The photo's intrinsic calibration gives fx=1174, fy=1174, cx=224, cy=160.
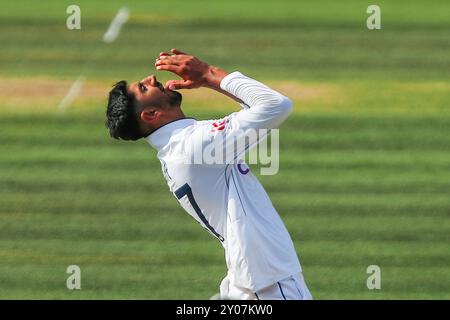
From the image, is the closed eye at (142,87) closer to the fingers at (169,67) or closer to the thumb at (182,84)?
the thumb at (182,84)

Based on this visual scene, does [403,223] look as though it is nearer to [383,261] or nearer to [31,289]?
[383,261]

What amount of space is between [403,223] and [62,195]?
288cm

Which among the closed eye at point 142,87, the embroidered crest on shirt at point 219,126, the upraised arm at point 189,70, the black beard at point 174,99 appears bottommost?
the embroidered crest on shirt at point 219,126

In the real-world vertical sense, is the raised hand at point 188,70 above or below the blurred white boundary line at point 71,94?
above

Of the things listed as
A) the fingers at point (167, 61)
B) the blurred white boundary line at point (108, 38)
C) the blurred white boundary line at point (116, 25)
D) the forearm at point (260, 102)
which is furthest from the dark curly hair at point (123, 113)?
the blurred white boundary line at point (116, 25)

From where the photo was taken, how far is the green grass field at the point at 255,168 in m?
8.80

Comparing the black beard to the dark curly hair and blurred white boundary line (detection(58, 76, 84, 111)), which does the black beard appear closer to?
the dark curly hair

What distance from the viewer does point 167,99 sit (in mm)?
5789

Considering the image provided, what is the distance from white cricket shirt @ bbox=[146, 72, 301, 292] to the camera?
5.55 meters

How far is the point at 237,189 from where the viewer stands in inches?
223

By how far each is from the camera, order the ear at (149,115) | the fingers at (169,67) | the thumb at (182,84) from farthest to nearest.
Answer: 1. the ear at (149,115)
2. the thumb at (182,84)
3. the fingers at (169,67)

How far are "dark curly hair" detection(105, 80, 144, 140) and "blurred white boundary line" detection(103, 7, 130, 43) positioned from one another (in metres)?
7.40
